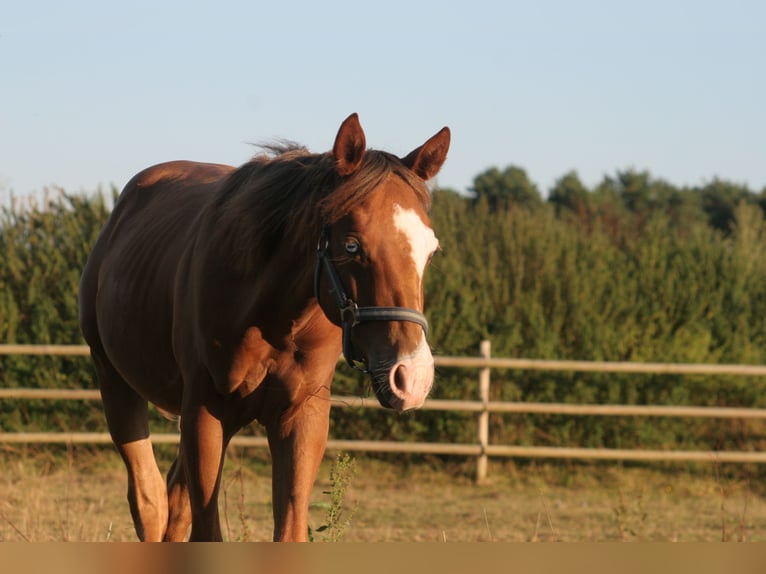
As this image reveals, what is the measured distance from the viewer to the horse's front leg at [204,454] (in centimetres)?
365

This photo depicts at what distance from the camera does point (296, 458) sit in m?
3.64

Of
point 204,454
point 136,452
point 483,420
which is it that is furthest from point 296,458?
point 483,420

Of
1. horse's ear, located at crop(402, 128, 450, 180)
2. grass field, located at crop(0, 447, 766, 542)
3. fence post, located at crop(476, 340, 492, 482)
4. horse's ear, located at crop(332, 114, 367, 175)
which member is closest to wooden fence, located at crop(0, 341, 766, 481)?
fence post, located at crop(476, 340, 492, 482)

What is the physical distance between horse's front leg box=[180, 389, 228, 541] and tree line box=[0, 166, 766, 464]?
313 inches

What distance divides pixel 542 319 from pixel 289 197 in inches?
367

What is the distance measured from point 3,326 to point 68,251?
123 centimetres

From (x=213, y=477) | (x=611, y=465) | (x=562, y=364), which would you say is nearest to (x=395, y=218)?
(x=213, y=477)

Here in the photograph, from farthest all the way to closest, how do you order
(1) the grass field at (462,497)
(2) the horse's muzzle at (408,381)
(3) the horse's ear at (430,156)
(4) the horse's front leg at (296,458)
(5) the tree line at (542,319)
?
1. (5) the tree line at (542,319)
2. (1) the grass field at (462,497)
3. (4) the horse's front leg at (296,458)
4. (3) the horse's ear at (430,156)
5. (2) the horse's muzzle at (408,381)

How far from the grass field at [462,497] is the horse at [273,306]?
3696 mm

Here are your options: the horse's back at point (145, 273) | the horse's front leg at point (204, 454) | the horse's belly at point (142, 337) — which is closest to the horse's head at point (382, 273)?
the horse's front leg at point (204, 454)

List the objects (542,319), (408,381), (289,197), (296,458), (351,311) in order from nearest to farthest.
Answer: (408,381) < (351,311) < (289,197) < (296,458) < (542,319)

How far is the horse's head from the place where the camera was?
2.78 m

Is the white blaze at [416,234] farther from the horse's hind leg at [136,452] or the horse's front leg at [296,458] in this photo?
the horse's hind leg at [136,452]

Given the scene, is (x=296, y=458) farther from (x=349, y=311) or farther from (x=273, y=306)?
(x=349, y=311)
